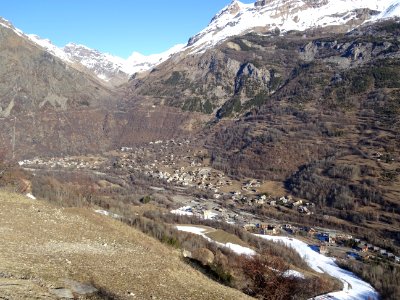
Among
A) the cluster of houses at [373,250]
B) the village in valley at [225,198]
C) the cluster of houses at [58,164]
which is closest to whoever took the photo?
the cluster of houses at [373,250]

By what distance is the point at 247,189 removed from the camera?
151 metres

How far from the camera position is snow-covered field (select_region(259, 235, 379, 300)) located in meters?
64.0

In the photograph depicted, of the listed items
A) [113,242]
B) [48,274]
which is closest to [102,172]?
[113,242]

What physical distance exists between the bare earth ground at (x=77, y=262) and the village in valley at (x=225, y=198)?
6894 cm

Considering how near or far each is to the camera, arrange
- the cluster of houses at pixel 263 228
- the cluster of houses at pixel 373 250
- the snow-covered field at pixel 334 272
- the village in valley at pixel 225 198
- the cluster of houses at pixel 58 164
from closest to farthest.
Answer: the snow-covered field at pixel 334 272
the cluster of houses at pixel 373 250
the village in valley at pixel 225 198
the cluster of houses at pixel 263 228
the cluster of houses at pixel 58 164

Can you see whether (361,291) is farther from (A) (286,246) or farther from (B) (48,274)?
(B) (48,274)

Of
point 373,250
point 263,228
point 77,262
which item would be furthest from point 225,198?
point 77,262

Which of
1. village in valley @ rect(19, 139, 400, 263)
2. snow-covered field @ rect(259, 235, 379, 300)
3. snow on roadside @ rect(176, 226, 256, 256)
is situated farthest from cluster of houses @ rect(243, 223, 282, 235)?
snow on roadside @ rect(176, 226, 256, 256)

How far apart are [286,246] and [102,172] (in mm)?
105251

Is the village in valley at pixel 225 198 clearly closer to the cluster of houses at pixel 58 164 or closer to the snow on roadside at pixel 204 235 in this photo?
the cluster of houses at pixel 58 164

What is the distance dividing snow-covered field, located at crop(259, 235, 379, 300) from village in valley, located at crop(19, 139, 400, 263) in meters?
3.48

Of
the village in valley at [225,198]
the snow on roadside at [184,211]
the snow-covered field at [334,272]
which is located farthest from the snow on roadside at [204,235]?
the snow on roadside at [184,211]

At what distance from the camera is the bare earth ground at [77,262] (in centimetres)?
Result: 1855

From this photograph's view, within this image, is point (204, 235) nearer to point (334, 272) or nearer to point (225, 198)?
point (334, 272)
